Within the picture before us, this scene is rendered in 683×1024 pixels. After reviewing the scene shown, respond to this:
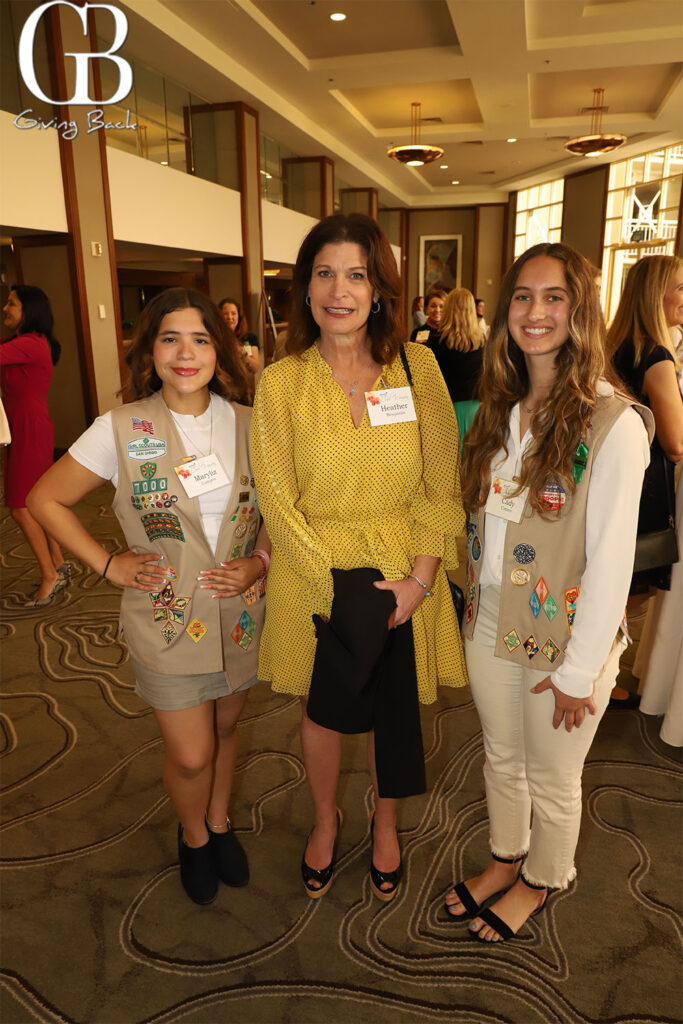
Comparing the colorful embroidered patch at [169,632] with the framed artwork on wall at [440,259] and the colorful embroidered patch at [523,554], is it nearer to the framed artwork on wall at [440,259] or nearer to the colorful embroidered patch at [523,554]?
the colorful embroidered patch at [523,554]

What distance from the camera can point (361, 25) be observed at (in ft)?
25.3

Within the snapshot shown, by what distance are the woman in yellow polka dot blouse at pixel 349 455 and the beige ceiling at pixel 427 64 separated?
647 centimetres

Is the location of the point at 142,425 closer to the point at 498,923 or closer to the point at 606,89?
Answer: the point at 498,923

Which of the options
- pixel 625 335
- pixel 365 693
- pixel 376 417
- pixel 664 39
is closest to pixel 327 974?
pixel 365 693

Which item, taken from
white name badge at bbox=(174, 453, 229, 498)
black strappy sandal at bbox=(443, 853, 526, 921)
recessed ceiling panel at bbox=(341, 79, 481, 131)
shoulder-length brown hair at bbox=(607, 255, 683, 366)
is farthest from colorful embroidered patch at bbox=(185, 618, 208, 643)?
recessed ceiling panel at bbox=(341, 79, 481, 131)

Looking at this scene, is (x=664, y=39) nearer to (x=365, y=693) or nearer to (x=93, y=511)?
(x=93, y=511)

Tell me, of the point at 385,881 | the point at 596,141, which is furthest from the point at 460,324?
the point at 596,141

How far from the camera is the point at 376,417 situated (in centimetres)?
169

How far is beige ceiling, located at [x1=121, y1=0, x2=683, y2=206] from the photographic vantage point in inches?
283

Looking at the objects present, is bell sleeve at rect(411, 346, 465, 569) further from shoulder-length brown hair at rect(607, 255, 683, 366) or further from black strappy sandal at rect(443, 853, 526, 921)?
shoulder-length brown hair at rect(607, 255, 683, 366)

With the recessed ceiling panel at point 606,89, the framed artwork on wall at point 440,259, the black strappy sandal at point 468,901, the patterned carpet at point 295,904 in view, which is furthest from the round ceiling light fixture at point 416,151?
the black strappy sandal at point 468,901

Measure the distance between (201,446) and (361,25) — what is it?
8074 millimetres

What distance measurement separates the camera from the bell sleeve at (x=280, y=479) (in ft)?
5.47

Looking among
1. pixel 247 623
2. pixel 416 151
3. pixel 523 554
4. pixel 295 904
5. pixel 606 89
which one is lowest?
pixel 295 904
